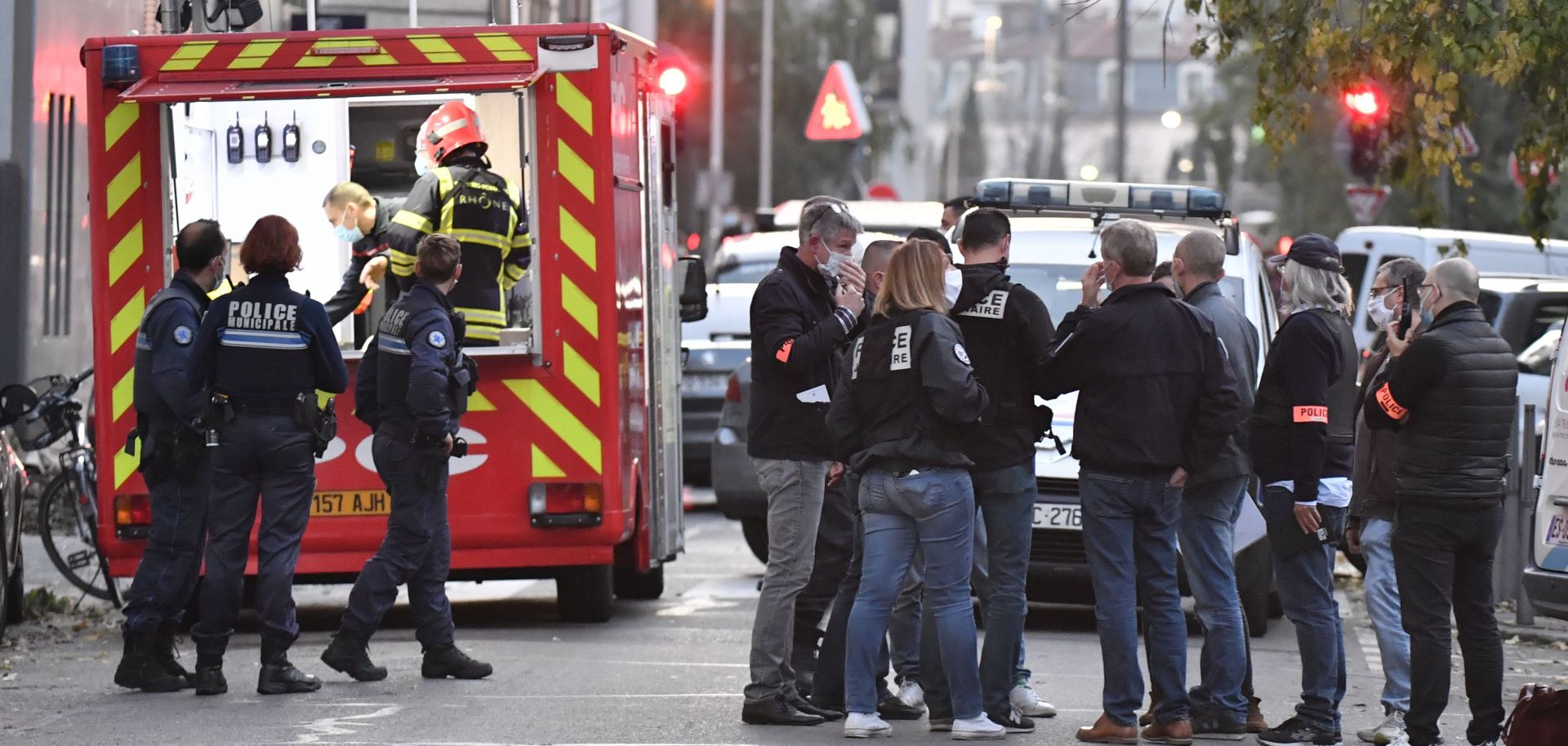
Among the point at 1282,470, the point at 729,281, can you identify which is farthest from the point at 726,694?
the point at 729,281

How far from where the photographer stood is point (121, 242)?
10.9 metres

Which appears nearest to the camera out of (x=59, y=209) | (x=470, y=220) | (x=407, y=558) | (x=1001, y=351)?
(x=1001, y=351)

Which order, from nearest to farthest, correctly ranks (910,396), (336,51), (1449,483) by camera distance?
1. (910,396)
2. (1449,483)
3. (336,51)

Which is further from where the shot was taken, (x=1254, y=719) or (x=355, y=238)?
(x=355, y=238)

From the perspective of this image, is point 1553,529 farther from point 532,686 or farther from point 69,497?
point 69,497

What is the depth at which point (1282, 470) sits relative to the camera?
8656mm

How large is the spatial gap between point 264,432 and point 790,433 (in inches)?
80.1

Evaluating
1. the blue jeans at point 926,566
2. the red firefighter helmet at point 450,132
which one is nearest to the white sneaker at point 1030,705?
the blue jeans at point 926,566

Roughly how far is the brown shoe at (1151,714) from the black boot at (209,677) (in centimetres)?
342

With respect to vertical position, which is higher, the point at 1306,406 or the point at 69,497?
the point at 1306,406

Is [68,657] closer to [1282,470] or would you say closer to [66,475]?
[66,475]

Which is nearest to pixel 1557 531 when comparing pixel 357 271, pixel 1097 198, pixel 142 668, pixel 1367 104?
pixel 1097 198

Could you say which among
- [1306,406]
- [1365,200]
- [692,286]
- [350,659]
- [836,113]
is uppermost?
[836,113]

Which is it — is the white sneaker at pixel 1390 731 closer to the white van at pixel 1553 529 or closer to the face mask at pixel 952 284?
the white van at pixel 1553 529
